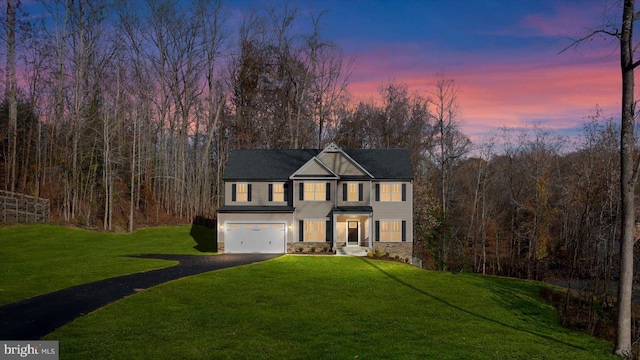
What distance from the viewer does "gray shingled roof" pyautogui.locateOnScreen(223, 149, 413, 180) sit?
3347 cm

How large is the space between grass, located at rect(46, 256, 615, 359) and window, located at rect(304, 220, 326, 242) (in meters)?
9.66

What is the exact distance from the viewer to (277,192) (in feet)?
110

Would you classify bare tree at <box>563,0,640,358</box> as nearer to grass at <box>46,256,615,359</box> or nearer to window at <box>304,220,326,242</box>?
grass at <box>46,256,615,359</box>

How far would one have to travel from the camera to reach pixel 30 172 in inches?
1559

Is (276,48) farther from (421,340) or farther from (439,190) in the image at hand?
(421,340)

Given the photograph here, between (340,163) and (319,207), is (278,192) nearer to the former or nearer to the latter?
(319,207)

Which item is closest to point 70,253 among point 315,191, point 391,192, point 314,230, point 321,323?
point 314,230

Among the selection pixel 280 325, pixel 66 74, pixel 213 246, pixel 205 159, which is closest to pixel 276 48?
pixel 205 159

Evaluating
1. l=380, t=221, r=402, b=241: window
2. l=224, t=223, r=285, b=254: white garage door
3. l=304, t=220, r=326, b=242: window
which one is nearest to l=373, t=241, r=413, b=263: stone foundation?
l=380, t=221, r=402, b=241: window

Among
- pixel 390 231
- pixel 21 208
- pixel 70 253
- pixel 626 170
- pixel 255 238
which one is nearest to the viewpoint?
pixel 626 170

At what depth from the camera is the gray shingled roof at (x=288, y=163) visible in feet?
110

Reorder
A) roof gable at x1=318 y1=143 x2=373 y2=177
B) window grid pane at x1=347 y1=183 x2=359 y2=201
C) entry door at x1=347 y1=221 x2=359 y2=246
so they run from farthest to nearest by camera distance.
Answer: entry door at x1=347 y1=221 x2=359 y2=246 < window grid pane at x1=347 y1=183 x2=359 y2=201 < roof gable at x1=318 y1=143 x2=373 y2=177

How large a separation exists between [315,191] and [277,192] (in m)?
2.87

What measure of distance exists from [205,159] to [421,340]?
37.7m
